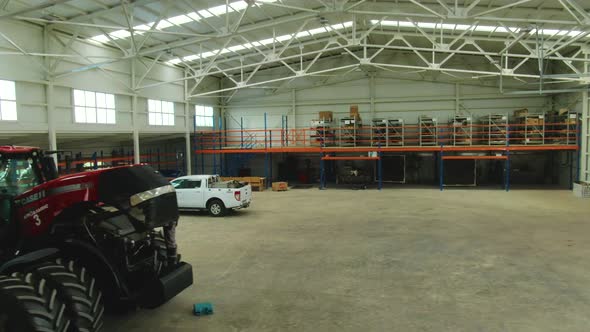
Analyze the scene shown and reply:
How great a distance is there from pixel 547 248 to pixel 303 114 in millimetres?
18768

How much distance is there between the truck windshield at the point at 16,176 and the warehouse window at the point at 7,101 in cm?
919

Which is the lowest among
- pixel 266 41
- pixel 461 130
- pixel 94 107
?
pixel 461 130

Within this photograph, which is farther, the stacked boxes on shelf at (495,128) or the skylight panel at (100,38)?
the stacked boxes on shelf at (495,128)

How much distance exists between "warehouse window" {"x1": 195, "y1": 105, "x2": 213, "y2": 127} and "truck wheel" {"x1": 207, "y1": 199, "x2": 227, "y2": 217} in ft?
38.5

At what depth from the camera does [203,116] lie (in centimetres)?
2564

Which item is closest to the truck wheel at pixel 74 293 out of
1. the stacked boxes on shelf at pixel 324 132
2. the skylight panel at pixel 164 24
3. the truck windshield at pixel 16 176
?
the truck windshield at pixel 16 176

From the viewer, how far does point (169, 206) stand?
5309 mm

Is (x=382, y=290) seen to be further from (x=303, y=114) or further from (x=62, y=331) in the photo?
(x=303, y=114)

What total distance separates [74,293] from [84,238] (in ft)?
3.06

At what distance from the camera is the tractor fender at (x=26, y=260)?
4.57 meters

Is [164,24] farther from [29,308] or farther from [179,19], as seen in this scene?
[29,308]

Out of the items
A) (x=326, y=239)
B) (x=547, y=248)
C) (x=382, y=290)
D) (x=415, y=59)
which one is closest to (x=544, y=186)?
(x=415, y=59)

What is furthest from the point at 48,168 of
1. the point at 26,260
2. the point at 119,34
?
the point at 119,34

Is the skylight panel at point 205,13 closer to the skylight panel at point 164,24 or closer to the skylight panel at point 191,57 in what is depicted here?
the skylight panel at point 164,24
